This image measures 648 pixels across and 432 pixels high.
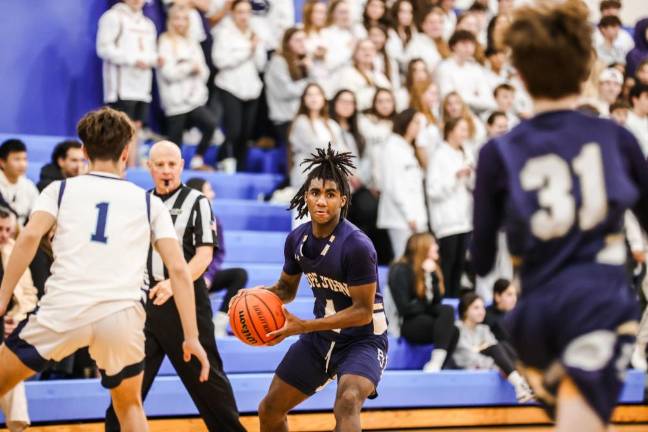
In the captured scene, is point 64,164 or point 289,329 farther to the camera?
point 64,164

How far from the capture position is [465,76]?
450 inches

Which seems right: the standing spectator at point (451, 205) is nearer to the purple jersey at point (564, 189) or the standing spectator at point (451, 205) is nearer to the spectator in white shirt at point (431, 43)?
the spectator in white shirt at point (431, 43)

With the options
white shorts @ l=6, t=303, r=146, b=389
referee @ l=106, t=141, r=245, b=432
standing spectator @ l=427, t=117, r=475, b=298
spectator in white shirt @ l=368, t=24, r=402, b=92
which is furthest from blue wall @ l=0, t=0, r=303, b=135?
white shorts @ l=6, t=303, r=146, b=389

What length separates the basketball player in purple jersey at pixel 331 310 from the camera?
5273mm

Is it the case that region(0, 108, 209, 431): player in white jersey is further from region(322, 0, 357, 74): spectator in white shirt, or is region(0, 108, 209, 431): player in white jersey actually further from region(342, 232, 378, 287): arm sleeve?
region(322, 0, 357, 74): spectator in white shirt

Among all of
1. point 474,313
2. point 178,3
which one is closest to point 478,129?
point 474,313

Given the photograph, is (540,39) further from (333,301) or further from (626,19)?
(626,19)

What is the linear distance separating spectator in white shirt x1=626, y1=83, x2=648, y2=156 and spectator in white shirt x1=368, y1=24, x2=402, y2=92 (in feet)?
8.39

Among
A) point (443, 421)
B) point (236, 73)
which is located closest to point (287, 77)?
point (236, 73)

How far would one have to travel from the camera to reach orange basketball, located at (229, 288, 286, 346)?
5309 mm

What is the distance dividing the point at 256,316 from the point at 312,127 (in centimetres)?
465

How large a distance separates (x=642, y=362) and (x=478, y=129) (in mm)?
2939

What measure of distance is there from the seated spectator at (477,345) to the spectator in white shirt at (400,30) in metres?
3.57

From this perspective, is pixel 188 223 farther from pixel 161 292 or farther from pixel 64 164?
pixel 64 164
